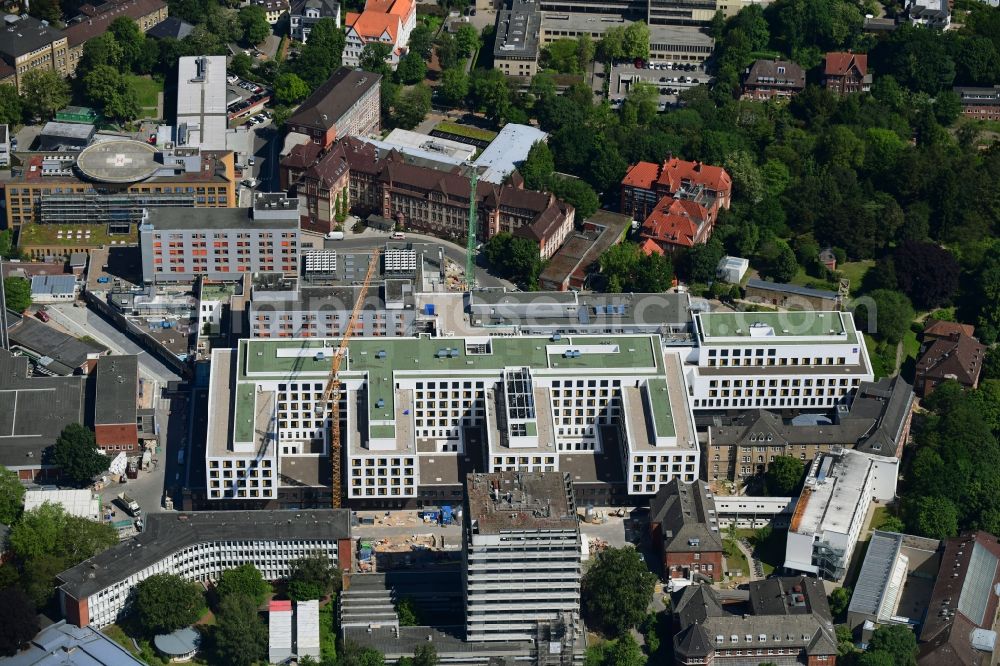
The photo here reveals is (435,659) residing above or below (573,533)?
below

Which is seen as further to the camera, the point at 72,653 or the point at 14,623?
the point at 72,653

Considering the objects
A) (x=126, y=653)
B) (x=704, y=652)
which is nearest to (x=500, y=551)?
(x=704, y=652)

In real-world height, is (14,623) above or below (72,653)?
above

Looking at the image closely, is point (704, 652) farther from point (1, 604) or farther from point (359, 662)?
point (1, 604)

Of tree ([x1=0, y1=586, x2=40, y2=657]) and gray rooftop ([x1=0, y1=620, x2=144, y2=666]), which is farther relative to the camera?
gray rooftop ([x1=0, y1=620, x2=144, y2=666])

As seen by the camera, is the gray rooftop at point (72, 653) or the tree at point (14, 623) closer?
the tree at point (14, 623)

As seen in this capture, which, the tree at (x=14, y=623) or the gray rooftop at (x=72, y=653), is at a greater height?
the tree at (x=14, y=623)

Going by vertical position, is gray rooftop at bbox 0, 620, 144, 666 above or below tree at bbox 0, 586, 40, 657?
below
